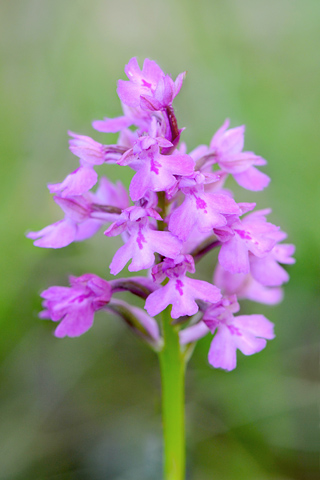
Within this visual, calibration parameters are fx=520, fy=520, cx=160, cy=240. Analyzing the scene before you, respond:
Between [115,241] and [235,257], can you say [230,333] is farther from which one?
[115,241]

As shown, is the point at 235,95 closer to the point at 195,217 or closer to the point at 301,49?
the point at 301,49

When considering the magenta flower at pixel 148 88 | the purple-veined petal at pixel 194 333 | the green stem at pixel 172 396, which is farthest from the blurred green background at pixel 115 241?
the magenta flower at pixel 148 88

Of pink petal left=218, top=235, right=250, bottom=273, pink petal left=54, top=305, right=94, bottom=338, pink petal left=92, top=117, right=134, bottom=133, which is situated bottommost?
pink petal left=54, top=305, right=94, bottom=338

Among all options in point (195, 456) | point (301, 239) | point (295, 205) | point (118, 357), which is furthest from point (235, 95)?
point (195, 456)

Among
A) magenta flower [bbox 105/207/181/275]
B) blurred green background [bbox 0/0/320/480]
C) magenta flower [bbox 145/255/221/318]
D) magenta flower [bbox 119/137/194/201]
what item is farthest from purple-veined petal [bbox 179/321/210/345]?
blurred green background [bbox 0/0/320/480]

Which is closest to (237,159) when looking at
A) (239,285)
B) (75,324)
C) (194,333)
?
(239,285)

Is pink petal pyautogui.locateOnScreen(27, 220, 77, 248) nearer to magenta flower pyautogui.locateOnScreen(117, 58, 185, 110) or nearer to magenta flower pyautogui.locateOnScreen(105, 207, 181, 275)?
magenta flower pyautogui.locateOnScreen(105, 207, 181, 275)

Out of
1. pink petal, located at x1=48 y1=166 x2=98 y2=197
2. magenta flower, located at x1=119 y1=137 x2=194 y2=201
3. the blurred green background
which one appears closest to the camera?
magenta flower, located at x1=119 y1=137 x2=194 y2=201
